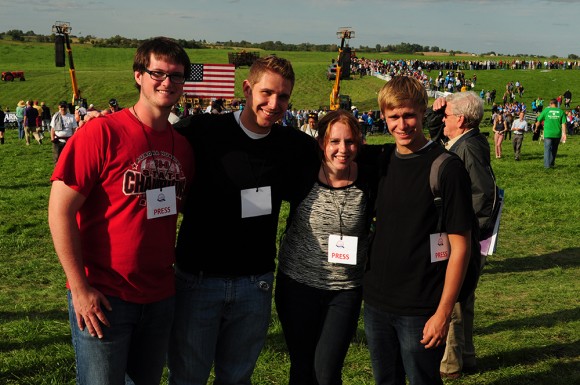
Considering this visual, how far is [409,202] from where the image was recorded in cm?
294

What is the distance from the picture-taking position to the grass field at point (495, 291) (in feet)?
15.0

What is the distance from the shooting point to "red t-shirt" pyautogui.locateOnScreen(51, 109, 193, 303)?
2.58 meters

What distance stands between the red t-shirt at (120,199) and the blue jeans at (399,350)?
115cm

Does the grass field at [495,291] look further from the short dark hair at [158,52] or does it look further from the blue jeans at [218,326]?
the short dark hair at [158,52]

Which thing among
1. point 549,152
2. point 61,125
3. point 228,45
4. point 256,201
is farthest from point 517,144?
point 228,45

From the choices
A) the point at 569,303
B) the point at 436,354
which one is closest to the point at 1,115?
the point at 569,303

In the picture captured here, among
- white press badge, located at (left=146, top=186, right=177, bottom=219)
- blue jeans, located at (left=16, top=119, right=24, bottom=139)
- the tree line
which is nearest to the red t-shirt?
white press badge, located at (left=146, top=186, right=177, bottom=219)

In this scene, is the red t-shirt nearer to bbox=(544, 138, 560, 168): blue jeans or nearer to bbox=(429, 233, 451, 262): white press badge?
bbox=(429, 233, 451, 262): white press badge

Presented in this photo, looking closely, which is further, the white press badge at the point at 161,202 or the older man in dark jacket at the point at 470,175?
the older man in dark jacket at the point at 470,175

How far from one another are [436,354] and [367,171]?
3.33ft

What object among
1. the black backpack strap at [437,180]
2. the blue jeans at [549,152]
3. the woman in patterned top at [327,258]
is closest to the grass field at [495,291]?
the blue jeans at [549,152]

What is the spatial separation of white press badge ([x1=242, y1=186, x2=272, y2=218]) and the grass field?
1.85m

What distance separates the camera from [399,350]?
317 cm

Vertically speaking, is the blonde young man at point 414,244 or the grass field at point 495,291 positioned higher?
the blonde young man at point 414,244
